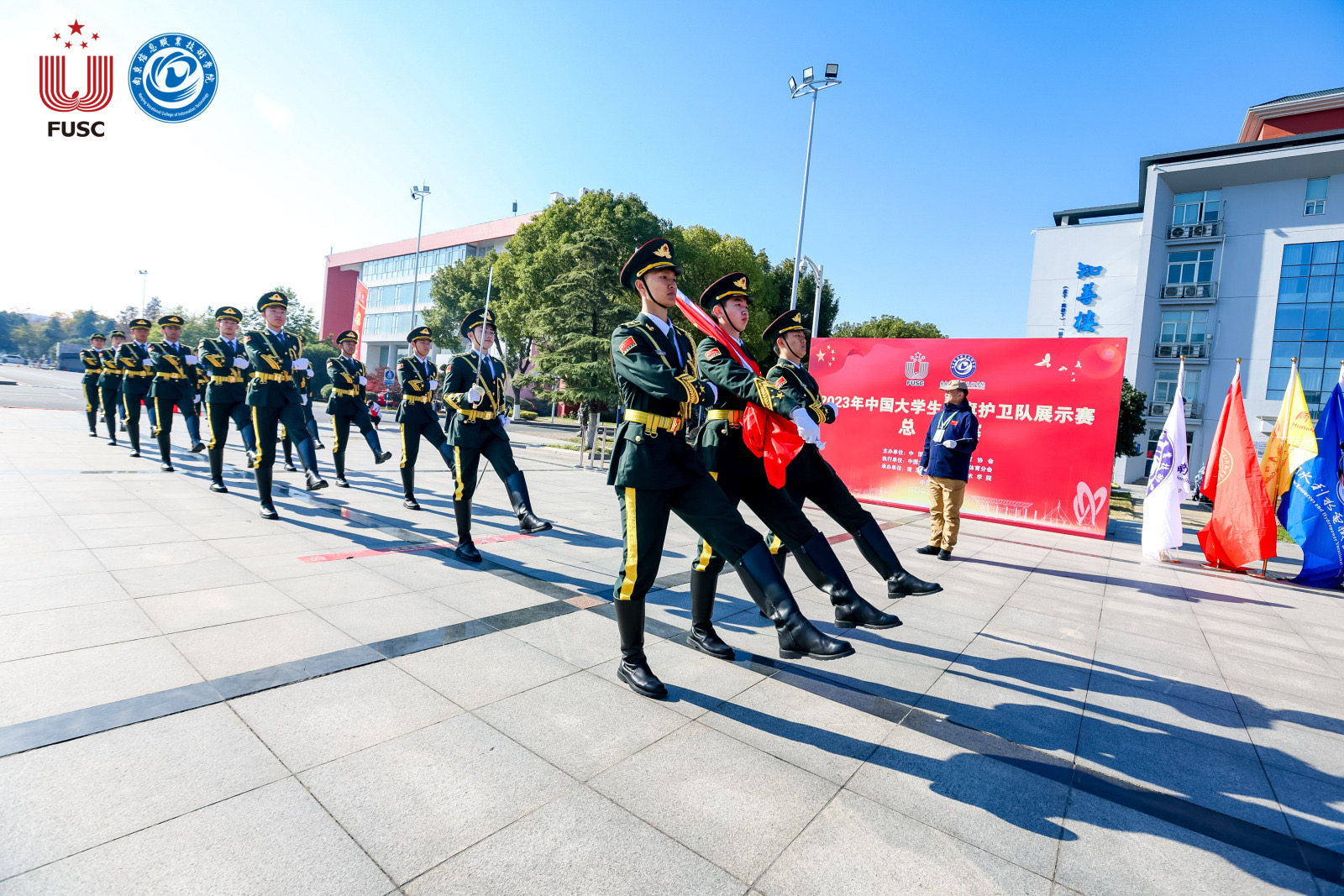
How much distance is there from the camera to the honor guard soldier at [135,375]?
10375mm

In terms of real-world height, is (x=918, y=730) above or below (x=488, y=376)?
below

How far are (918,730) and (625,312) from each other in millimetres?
18164

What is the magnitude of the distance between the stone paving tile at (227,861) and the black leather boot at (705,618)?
2.20 meters

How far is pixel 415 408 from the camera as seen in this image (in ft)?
25.9

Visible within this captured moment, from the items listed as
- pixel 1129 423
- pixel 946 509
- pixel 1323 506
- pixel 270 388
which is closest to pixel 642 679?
pixel 946 509

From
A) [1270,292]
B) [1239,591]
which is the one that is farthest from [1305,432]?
[1270,292]

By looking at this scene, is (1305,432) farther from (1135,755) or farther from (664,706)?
(664,706)

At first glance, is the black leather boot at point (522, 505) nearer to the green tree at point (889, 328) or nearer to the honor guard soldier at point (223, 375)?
the honor guard soldier at point (223, 375)

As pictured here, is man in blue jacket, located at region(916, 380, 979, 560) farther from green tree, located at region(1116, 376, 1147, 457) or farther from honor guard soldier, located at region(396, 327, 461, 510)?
green tree, located at region(1116, 376, 1147, 457)

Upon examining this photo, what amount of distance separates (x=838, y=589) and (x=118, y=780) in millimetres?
3154

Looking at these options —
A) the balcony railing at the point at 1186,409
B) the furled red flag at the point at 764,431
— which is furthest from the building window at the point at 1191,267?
the furled red flag at the point at 764,431

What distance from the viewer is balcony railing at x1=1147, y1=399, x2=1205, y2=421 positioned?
31.0 metres

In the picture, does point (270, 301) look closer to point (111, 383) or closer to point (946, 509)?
point (111, 383)

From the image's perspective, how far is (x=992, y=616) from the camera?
527 centimetres
